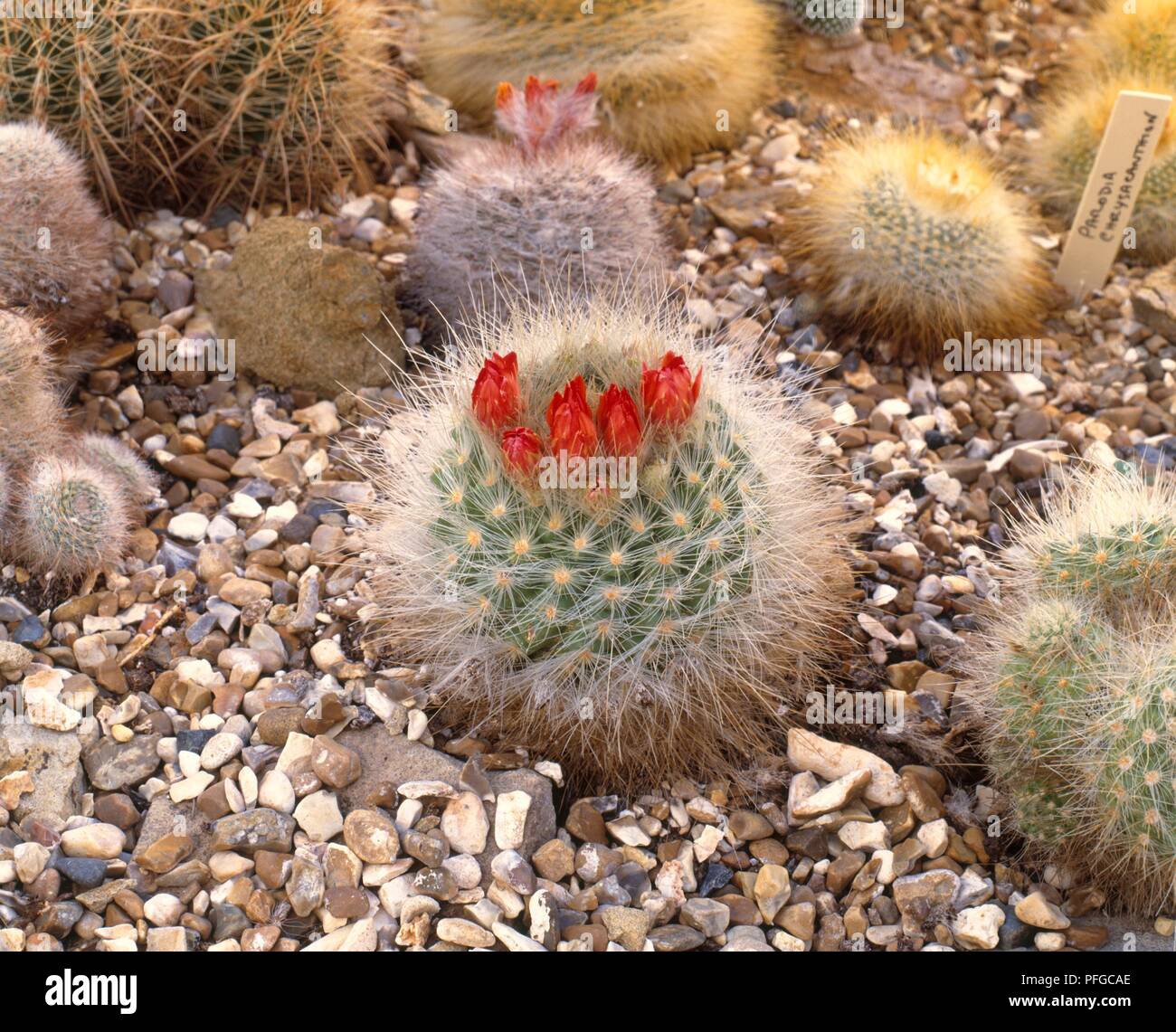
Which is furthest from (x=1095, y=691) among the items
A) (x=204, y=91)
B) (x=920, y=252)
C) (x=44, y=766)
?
(x=204, y=91)

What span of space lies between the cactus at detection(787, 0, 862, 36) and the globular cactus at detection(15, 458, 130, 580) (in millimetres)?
3753

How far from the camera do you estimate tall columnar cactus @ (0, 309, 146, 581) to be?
3.25 m

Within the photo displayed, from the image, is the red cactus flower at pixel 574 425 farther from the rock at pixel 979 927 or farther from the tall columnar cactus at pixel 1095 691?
the rock at pixel 979 927

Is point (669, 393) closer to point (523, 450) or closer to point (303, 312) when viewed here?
point (523, 450)

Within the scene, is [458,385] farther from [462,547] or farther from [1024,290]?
[1024,290]

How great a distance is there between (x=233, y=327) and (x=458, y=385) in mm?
1332

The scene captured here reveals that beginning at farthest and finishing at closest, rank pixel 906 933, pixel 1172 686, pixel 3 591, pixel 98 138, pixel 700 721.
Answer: pixel 98 138 → pixel 3 591 → pixel 700 721 → pixel 906 933 → pixel 1172 686

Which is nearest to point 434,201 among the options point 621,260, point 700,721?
point 621,260

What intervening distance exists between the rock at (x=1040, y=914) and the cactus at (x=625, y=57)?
3.13 m

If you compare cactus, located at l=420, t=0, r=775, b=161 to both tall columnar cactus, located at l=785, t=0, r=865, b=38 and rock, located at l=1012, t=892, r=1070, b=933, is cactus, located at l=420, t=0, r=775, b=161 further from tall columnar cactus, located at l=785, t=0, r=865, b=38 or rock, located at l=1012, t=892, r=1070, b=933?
rock, located at l=1012, t=892, r=1070, b=933

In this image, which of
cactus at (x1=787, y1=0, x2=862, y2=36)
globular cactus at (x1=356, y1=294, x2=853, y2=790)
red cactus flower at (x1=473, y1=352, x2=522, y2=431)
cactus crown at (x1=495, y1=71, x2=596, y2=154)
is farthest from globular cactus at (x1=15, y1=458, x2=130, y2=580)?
cactus at (x1=787, y1=0, x2=862, y2=36)

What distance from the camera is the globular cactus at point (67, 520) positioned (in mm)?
3238

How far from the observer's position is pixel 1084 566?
2.77 metres

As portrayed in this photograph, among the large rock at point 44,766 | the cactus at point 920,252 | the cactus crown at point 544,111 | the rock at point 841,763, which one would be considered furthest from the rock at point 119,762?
the cactus at point 920,252
